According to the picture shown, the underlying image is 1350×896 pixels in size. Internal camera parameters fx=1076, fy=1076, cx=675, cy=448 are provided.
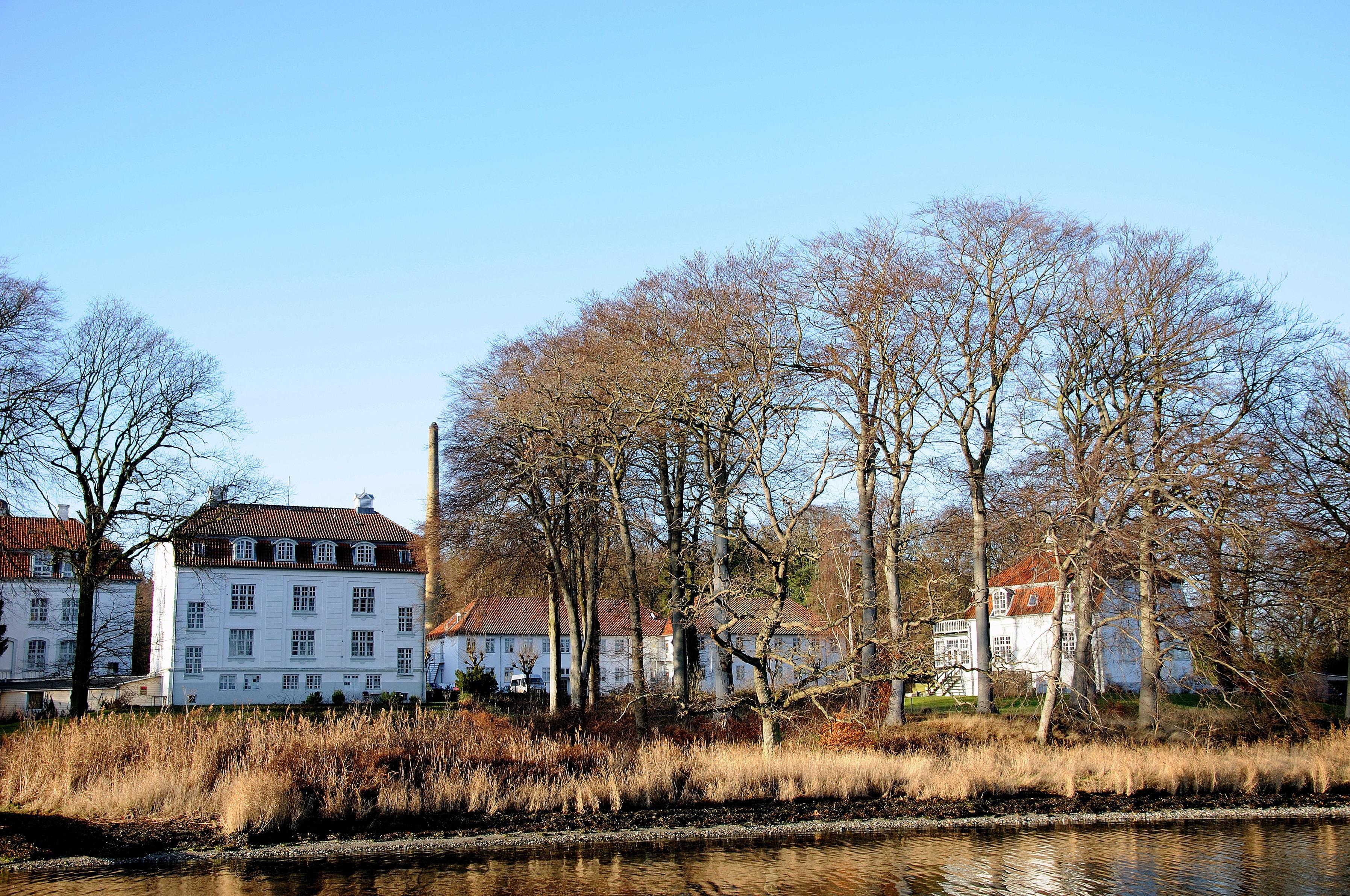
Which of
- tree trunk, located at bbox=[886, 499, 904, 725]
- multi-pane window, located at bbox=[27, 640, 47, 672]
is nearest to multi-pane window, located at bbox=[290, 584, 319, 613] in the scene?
multi-pane window, located at bbox=[27, 640, 47, 672]

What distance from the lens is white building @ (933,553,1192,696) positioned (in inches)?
1048

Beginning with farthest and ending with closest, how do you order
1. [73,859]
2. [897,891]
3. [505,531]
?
1. [505,531]
2. [73,859]
3. [897,891]

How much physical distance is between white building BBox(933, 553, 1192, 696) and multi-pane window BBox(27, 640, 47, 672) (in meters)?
48.4

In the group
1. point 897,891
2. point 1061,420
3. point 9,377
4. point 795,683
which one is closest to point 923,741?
point 795,683

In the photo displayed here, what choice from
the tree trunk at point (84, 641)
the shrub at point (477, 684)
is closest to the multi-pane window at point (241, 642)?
the shrub at point (477, 684)

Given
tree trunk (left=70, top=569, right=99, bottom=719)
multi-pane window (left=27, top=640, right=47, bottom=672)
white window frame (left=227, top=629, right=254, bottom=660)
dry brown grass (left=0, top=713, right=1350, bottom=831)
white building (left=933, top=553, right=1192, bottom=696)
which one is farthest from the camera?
multi-pane window (left=27, top=640, right=47, bottom=672)

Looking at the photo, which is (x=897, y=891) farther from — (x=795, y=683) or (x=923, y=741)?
(x=923, y=741)

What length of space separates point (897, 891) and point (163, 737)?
44.9ft

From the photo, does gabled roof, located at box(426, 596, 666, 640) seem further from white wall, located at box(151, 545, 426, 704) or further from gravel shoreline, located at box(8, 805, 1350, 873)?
gravel shoreline, located at box(8, 805, 1350, 873)

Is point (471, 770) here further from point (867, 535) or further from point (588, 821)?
point (867, 535)

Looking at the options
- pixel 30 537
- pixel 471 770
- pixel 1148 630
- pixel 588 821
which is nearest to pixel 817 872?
pixel 588 821

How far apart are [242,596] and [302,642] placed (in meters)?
3.74

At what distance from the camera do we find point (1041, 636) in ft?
104

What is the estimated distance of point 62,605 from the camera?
60938 millimetres
